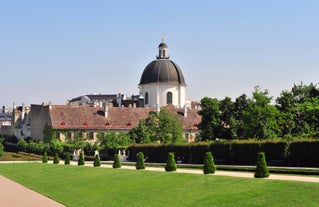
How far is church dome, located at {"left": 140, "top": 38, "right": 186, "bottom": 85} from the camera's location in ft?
381

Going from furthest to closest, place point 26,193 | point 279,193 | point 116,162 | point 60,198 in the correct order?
point 116,162
point 26,193
point 60,198
point 279,193

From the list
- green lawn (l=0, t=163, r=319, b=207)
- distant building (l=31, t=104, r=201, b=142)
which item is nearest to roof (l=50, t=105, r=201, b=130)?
distant building (l=31, t=104, r=201, b=142)

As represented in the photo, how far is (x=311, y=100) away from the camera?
64750 mm

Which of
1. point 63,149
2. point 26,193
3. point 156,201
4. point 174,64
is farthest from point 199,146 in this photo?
point 174,64

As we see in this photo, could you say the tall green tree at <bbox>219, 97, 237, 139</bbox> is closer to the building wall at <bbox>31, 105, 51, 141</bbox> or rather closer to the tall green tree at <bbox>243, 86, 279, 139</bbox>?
the tall green tree at <bbox>243, 86, 279, 139</bbox>

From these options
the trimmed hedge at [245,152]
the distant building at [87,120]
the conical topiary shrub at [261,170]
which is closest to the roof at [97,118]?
the distant building at [87,120]

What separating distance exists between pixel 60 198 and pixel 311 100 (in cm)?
4159

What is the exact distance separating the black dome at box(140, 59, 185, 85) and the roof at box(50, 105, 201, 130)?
12.6 metres

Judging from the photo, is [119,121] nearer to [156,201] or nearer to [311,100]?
[311,100]

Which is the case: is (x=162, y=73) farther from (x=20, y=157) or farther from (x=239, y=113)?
(x=239, y=113)

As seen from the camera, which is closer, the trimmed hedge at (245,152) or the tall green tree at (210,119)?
the trimmed hedge at (245,152)

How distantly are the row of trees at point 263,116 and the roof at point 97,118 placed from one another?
94.3ft

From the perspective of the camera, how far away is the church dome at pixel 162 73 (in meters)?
116

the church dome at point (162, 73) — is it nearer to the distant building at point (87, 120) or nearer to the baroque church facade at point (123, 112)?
the baroque church facade at point (123, 112)
